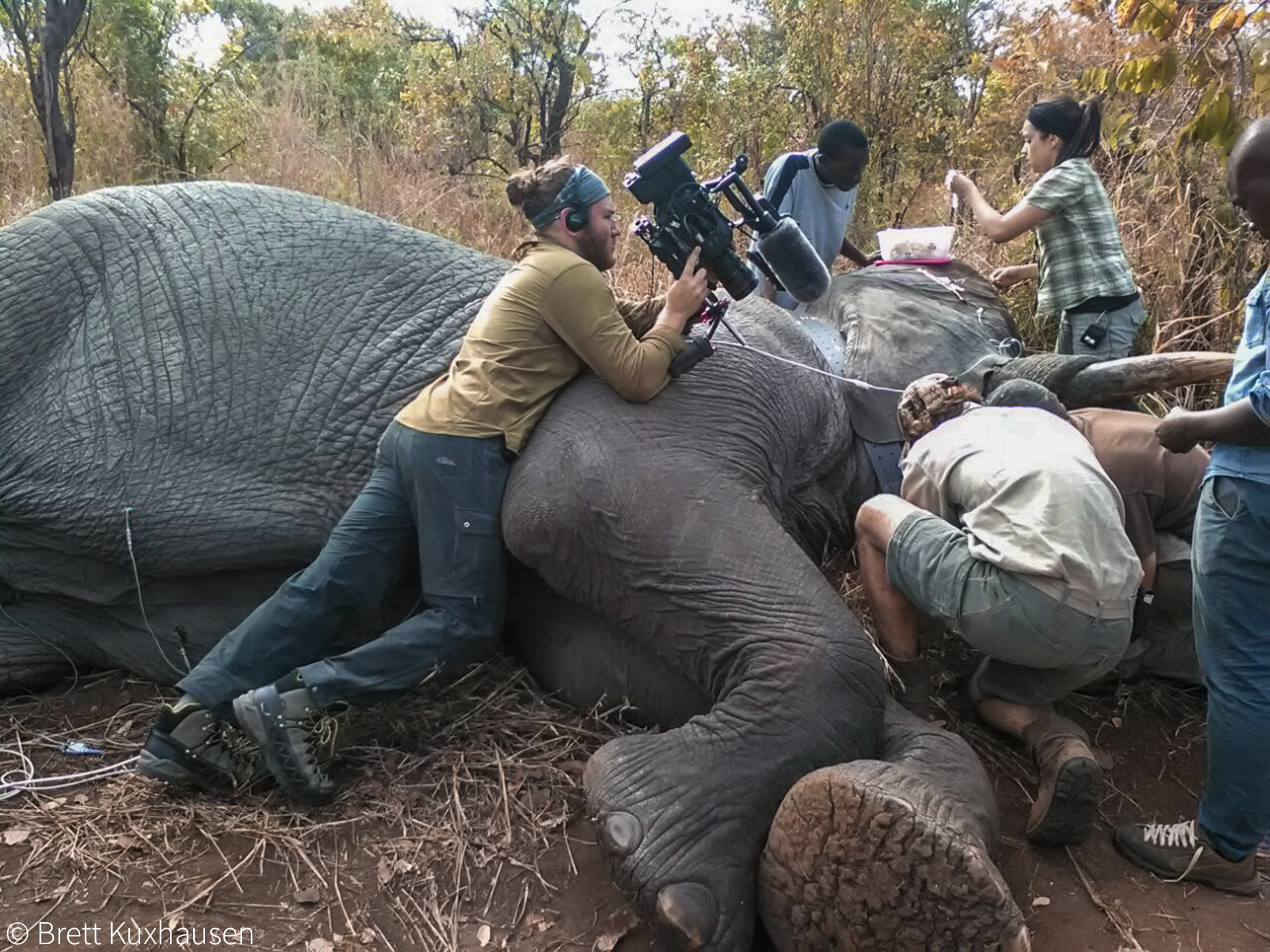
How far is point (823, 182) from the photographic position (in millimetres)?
4664

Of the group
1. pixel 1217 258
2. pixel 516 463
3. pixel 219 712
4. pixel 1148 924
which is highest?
pixel 1217 258

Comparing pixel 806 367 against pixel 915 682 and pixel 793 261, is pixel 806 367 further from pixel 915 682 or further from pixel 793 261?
pixel 915 682

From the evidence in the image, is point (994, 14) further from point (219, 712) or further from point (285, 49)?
point (219, 712)

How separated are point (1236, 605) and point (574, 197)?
77.2 inches

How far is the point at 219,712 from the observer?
2662 millimetres

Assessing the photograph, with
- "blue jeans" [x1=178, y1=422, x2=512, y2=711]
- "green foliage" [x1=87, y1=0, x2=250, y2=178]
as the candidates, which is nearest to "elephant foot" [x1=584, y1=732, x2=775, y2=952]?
"blue jeans" [x1=178, y1=422, x2=512, y2=711]

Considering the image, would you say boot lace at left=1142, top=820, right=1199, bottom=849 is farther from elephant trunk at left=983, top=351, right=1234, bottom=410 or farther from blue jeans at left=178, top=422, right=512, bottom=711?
blue jeans at left=178, top=422, right=512, bottom=711

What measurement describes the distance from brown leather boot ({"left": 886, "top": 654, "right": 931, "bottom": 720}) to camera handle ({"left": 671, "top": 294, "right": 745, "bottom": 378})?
3.22 feet

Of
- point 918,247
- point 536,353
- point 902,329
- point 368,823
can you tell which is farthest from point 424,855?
point 918,247

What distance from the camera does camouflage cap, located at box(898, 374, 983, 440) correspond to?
2902mm

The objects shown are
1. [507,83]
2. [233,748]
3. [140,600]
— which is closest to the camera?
[233,748]

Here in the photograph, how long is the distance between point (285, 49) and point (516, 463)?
50.1 ft

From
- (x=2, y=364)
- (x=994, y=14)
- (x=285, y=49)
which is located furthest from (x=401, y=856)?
(x=285, y=49)

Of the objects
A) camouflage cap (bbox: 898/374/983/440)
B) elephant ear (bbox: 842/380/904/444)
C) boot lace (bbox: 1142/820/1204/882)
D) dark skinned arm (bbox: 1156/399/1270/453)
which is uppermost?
dark skinned arm (bbox: 1156/399/1270/453)
